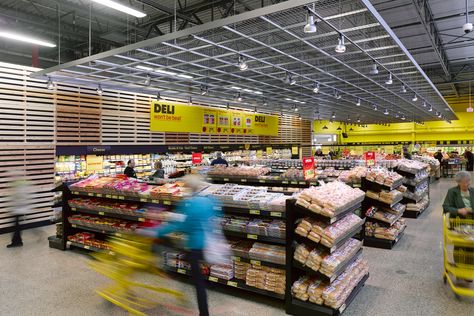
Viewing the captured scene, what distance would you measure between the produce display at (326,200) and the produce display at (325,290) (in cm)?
91

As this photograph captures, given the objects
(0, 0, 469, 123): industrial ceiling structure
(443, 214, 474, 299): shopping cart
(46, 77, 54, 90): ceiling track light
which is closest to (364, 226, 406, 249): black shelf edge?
(443, 214, 474, 299): shopping cart

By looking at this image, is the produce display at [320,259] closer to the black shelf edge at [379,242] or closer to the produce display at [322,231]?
the produce display at [322,231]

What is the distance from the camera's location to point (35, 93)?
9539mm

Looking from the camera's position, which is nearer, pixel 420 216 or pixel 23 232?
pixel 23 232

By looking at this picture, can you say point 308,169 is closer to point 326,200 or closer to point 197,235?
point 326,200

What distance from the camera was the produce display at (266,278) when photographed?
14.4 ft

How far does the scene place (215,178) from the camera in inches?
374

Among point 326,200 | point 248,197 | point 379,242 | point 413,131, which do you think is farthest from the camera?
point 413,131

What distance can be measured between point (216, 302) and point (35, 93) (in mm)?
8348

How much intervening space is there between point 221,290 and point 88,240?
3.27 meters

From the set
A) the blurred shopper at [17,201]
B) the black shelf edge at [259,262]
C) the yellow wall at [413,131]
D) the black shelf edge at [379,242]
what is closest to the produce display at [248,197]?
the black shelf edge at [259,262]

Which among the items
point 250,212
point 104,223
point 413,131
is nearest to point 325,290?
point 250,212

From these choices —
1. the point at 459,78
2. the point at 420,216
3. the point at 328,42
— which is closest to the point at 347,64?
the point at 328,42

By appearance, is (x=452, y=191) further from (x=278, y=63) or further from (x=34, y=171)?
(x=34, y=171)
